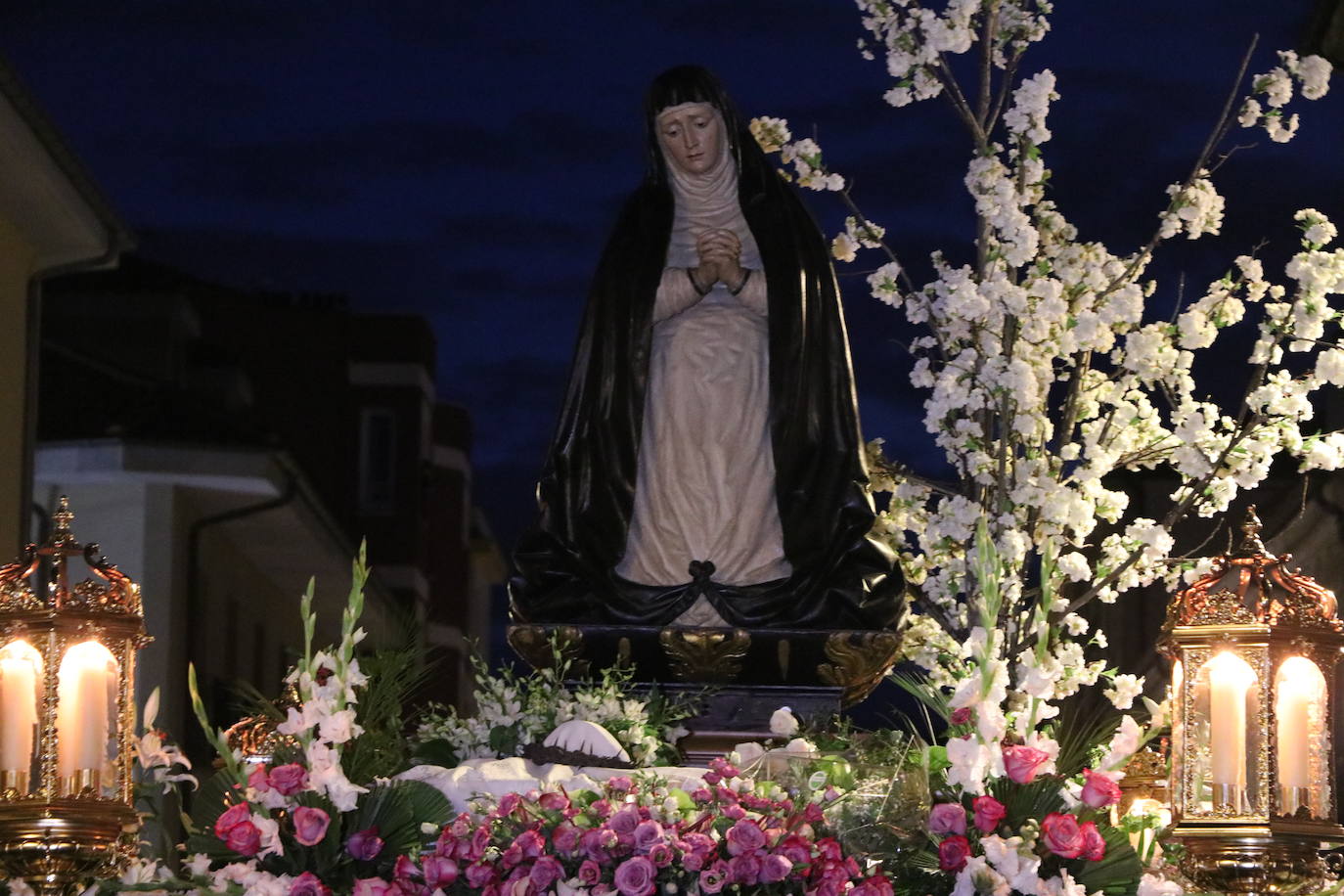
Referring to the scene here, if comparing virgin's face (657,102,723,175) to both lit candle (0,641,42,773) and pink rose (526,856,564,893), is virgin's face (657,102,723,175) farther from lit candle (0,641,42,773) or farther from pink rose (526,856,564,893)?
pink rose (526,856,564,893)

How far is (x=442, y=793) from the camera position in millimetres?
6738

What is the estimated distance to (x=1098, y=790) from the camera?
6.29 metres

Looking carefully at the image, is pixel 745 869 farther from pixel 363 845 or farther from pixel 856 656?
pixel 856 656

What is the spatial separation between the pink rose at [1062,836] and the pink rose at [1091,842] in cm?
4

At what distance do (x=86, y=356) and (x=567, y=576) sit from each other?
1202 centimetres

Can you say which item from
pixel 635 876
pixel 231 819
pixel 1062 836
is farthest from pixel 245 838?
pixel 1062 836

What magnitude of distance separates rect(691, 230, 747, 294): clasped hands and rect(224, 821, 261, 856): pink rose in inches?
138

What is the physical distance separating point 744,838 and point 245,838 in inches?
43.8

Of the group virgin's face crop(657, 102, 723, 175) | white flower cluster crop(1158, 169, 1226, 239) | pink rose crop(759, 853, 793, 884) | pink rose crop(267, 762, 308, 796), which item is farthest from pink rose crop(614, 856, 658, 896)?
white flower cluster crop(1158, 169, 1226, 239)

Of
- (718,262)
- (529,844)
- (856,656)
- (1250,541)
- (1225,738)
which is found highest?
(718,262)

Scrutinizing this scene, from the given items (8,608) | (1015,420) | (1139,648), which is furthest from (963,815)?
(1139,648)

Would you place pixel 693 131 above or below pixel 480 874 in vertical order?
above

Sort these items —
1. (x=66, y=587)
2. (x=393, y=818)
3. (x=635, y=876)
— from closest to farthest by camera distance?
(x=635, y=876), (x=393, y=818), (x=66, y=587)

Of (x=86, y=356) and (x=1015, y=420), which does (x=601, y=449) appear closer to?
(x=1015, y=420)
